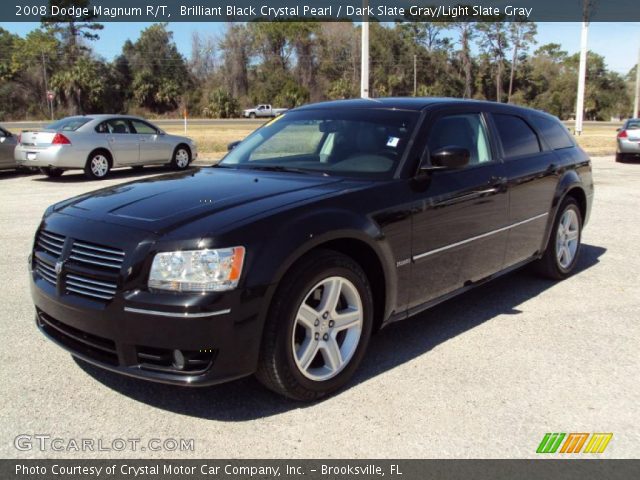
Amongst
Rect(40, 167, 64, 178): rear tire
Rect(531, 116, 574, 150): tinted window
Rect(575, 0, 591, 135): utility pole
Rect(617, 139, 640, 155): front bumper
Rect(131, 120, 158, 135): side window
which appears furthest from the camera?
Rect(575, 0, 591, 135): utility pole

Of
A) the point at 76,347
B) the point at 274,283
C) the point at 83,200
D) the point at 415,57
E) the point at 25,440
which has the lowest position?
the point at 25,440

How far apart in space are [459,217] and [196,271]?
2.11 meters

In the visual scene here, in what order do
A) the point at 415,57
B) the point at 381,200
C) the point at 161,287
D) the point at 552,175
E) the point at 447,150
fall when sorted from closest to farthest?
the point at 161,287, the point at 381,200, the point at 447,150, the point at 552,175, the point at 415,57

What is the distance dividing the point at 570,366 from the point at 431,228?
4.21 feet

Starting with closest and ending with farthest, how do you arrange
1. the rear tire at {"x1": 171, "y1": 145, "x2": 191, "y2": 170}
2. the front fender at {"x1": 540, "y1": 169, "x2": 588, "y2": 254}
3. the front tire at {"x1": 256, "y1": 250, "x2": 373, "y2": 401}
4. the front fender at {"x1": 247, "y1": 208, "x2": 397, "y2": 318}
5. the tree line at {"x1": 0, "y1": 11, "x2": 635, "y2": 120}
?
the front fender at {"x1": 247, "y1": 208, "x2": 397, "y2": 318}, the front tire at {"x1": 256, "y1": 250, "x2": 373, "y2": 401}, the front fender at {"x1": 540, "y1": 169, "x2": 588, "y2": 254}, the rear tire at {"x1": 171, "y1": 145, "x2": 191, "y2": 170}, the tree line at {"x1": 0, "y1": 11, "x2": 635, "y2": 120}

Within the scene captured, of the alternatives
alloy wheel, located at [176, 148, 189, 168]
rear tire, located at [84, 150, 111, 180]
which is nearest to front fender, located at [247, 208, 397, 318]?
rear tire, located at [84, 150, 111, 180]

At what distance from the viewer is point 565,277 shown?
598 centimetres

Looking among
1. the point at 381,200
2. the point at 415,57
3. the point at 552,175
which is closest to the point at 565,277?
the point at 552,175

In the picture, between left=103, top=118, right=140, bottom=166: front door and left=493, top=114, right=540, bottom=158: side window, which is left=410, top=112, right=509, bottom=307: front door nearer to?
left=493, top=114, right=540, bottom=158: side window

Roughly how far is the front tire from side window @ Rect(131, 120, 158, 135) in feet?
44.8

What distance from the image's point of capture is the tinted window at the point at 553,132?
5.70 m

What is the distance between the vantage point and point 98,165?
48.1 ft

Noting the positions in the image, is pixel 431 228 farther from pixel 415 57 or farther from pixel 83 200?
pixel 415 57

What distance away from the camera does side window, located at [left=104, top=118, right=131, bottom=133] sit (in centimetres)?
1514
